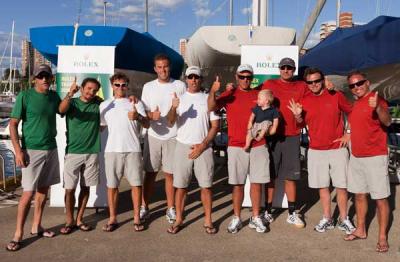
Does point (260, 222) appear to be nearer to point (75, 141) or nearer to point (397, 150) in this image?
point (75, 141)

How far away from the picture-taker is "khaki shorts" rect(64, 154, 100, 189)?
4629 millimetres

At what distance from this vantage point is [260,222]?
4.78 metres

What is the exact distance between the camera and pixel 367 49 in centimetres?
609

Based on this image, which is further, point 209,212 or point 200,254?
point 209,212

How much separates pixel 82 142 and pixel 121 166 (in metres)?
0.52

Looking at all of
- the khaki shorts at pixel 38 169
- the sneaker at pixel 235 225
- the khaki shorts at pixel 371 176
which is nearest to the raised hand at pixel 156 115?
the khaki shorts at pixel 38 169

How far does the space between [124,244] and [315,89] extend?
2.74 metres

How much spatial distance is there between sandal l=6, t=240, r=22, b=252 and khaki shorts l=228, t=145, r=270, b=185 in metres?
2.36

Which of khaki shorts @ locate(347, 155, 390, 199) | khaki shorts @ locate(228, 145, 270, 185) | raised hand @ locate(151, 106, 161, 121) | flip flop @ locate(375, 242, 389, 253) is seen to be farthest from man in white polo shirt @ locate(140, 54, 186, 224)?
flip flop @ locate(375, 242, 389, 253)

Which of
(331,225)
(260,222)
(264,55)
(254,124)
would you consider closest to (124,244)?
(260,222)

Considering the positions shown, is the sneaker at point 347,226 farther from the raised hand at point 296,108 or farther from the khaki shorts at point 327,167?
the raised hand at point 296,108

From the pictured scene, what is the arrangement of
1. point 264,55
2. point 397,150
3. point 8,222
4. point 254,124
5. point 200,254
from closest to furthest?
point 200,254 → point 254,124 → point 8,222 → point 264,55 → point 397,150

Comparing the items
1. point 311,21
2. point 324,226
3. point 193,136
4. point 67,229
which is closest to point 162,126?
point 193,136

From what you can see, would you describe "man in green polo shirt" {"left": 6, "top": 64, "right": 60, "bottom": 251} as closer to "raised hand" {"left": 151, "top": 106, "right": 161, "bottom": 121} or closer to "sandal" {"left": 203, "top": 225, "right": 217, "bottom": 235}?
"raised hand" {"left": 151, "top": 106, "right": 161, "bottom": 121}
